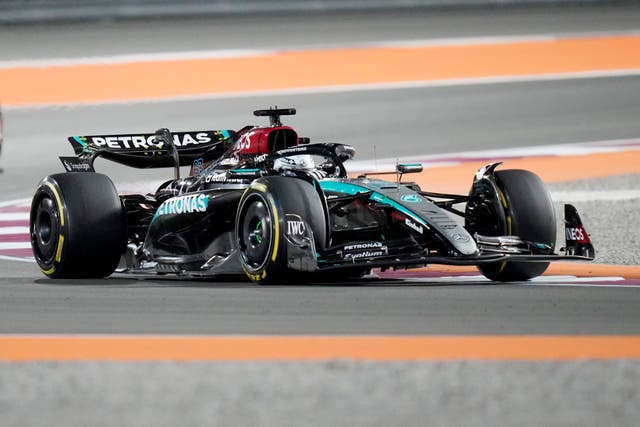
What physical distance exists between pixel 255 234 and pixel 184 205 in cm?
105

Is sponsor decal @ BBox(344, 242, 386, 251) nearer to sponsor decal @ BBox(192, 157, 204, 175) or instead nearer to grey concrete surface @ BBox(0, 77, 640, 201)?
sponsor decal @ BBox(192, 157, 204, 175)

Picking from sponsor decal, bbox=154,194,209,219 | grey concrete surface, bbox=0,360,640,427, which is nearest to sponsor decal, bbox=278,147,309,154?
sponsor decal, bbox=154,194,209,219

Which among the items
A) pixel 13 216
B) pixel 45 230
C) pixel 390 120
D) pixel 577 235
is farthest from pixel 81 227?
pixel 390 120

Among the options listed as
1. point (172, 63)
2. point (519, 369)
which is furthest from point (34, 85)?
point (519, 369)

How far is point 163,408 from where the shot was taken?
16.8ft

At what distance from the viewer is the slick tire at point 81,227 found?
10.0m

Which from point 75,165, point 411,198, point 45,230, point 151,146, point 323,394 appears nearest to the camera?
point 323,394

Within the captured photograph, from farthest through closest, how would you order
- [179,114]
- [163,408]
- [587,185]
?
[179,114], [587,185], [163,408]

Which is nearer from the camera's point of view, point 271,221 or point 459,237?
point 459,237

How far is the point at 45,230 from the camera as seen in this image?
10430mm

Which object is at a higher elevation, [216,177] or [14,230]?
[216,177]

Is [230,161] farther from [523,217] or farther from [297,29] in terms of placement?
[297,29]

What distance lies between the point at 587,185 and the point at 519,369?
9.55m

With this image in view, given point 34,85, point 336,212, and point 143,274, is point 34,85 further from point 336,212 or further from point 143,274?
point 336,212
